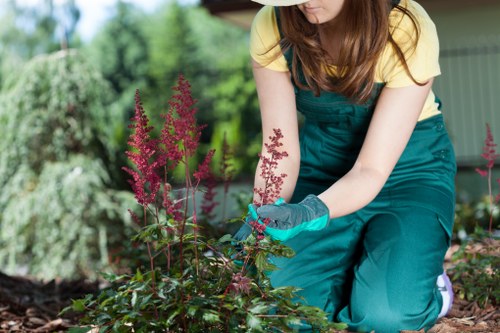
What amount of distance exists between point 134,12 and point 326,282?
2769cm

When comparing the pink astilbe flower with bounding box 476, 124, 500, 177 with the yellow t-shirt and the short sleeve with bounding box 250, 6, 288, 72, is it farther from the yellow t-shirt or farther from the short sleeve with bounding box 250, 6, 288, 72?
the short sleeve with bounding box 250, 6, 288, 72

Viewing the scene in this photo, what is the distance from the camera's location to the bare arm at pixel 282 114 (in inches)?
111

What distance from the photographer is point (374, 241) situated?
283 cm

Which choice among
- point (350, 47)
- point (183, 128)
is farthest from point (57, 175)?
point (183, 128)

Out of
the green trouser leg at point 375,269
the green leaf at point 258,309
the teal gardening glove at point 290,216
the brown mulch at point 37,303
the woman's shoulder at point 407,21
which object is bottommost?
the brown mulch at point 37,303

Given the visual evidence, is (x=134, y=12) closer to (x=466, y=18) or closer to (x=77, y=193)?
(x=466, y=18)

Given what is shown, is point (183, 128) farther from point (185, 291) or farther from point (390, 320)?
point (390, 320)

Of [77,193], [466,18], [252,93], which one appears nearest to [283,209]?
[77,193]

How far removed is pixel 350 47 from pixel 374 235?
0.67 metres

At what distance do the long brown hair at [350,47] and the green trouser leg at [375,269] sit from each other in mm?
462

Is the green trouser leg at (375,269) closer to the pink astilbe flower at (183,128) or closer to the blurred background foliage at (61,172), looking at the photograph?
the pink astilbe flower at (183,128)

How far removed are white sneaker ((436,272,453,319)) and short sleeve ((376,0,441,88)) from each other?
0.75 meters

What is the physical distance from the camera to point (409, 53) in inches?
105

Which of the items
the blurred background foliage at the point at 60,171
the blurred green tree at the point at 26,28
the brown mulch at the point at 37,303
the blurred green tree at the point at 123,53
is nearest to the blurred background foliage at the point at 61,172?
the blurred background foliage at the point at 60,171
